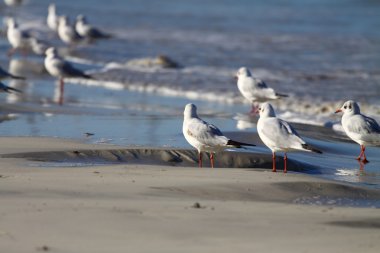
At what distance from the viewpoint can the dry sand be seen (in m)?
5.12

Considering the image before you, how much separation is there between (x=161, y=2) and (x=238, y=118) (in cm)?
2554

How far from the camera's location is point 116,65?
725 inches

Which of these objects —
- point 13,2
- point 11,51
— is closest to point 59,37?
point 11,51

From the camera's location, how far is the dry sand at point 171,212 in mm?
5117

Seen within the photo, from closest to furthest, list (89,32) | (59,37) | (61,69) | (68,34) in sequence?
(61,69), (68,34), (89,32), (59,37)

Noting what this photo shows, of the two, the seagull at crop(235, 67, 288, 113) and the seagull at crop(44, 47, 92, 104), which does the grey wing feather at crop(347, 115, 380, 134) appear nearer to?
the seagull at crop(235, 67, 288, 113)

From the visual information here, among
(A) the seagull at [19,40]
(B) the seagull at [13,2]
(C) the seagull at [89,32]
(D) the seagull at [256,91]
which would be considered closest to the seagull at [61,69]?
(D) the seagull at [256,91]

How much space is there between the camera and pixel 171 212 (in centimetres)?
578

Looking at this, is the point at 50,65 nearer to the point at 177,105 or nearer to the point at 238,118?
the point at 177,105

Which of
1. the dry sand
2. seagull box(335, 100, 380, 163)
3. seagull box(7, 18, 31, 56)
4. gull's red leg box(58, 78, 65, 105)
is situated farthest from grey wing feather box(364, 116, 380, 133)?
seagull box(7, 18, 31, 56)

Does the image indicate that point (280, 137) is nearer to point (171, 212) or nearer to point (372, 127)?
point (372, 127)

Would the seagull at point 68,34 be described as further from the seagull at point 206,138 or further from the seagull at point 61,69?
the seagull at point 206,138

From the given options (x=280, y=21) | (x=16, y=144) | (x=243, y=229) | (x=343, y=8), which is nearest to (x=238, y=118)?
(x=16, y=144)

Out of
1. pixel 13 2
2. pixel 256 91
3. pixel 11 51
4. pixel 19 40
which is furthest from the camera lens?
pixel 13 2
